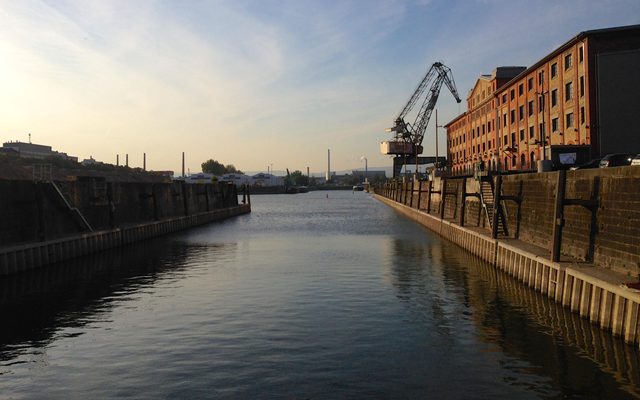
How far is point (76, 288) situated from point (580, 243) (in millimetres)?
23491

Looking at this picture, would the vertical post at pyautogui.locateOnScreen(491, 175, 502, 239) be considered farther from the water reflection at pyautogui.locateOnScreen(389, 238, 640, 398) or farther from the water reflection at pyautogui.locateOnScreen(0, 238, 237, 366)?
the water reflection at pyautogui.locateOnScreen(0, 238, 237, 366)

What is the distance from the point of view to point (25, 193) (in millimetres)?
33719

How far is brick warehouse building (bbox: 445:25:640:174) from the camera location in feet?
185

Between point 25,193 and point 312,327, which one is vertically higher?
point 25,193

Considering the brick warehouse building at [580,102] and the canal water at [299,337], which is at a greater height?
the brick warehouse building at [580,102]

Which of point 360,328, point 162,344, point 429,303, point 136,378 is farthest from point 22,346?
point 429,303

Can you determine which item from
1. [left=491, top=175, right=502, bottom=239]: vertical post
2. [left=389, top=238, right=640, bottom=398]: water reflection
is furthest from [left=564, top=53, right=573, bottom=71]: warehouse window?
[left=389, top=238, right=640, bottom=398]: water reflection

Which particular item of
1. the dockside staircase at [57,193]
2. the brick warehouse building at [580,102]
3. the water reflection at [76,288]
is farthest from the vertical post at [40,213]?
the brick warehouse building at [580,102]

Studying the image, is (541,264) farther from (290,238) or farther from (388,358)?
(290,238)

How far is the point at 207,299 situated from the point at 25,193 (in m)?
18.3

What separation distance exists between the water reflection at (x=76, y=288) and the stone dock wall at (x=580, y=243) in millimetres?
17577

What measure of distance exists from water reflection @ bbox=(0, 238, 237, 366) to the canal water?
0.11 meters

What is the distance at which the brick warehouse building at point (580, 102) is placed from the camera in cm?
5625

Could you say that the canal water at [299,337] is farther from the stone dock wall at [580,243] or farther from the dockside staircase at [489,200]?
the dockside staircase at [489,200]
